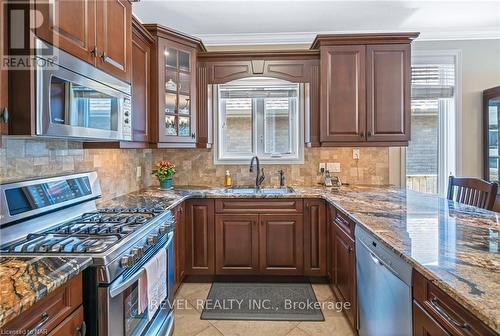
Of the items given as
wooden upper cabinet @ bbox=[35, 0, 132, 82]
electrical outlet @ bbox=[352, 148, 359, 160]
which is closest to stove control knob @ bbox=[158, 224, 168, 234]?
wooden upper cabinet @ bbox=[35, 0, 132, 82]

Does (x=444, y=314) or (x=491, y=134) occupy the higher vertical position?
(x=491, y=134)

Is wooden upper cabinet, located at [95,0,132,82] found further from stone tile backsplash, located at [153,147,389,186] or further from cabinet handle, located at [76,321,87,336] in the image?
stone tile backsplash, located at [153,147,389,186]

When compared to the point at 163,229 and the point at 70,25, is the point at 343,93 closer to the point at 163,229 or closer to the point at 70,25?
the point at 163,229

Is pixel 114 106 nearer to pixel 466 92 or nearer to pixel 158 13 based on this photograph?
pixel 158 13

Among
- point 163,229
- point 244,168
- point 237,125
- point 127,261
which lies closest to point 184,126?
point 237,125

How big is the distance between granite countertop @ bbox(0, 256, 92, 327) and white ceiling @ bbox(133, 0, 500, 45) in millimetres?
2512

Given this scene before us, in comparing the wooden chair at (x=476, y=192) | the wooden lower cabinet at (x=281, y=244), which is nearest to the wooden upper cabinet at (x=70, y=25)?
the wooden lower cabinet at (x=281, y=244)

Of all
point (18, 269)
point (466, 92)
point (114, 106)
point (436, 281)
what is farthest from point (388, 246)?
point (466, 92)

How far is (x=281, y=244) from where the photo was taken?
3.02 metres

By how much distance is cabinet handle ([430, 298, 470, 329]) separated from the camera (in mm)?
926

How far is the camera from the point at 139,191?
3178mm

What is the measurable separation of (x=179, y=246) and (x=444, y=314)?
7.23 feet

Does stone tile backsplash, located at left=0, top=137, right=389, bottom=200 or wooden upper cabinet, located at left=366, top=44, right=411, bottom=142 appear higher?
wooden upper cabinet, located at left=366, top=44, right=411, bottom=142

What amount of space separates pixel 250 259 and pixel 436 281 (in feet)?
7.10
